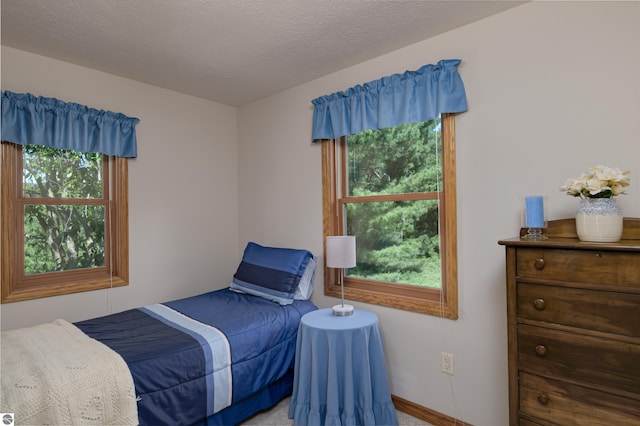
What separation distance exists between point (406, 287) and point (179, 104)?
8.59ft

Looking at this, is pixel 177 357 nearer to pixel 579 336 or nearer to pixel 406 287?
pixel 406 287

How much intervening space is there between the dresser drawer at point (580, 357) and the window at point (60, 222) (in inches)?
113

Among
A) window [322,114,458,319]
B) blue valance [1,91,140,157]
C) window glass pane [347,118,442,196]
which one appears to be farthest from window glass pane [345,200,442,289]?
blue valance [1,91,140,157]

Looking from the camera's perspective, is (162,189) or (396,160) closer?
(396,160)

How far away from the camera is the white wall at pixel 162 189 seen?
242 cm

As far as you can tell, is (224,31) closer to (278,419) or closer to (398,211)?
(398,211)

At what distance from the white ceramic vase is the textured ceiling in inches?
47.5

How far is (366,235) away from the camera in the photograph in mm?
2648

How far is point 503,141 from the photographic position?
192 cm

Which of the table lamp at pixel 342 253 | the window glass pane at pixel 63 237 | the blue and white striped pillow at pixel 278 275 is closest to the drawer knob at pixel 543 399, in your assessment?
the table lamp at pixel 342 253

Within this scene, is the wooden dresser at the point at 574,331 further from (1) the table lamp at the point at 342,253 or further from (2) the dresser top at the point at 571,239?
(1) the table lamp at the point at 342,253

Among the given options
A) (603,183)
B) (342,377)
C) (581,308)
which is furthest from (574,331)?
(342,377)

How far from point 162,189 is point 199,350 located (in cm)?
170

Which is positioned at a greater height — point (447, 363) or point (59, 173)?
point (59, 173)
